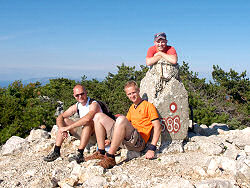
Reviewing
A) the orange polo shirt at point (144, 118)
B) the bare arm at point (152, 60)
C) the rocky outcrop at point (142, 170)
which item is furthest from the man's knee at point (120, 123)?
the bare arm at point (152, 60)

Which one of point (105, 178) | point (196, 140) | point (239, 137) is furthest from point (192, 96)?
point (105, 178)

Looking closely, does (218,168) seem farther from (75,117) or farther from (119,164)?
(75,117)

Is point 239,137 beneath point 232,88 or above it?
beneath

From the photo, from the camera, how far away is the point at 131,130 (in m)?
4.62

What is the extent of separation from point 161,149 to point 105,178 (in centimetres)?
168

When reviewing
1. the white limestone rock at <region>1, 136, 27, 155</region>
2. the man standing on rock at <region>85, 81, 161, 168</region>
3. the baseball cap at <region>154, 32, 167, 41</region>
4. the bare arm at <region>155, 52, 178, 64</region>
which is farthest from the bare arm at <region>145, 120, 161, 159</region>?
the white limestone rock at <region>1, 136, 27, 155</region>

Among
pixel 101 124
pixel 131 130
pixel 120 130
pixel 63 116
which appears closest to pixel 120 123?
pixel 120 130

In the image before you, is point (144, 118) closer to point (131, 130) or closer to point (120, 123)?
point (131, 130)

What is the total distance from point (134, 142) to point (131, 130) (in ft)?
0.95

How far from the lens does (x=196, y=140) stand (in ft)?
19.6

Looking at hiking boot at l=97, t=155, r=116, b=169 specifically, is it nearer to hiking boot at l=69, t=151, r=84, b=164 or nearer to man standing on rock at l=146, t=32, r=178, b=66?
hiking boot at l=69, t=151, r=84, b=164

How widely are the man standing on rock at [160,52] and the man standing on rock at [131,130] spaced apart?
49.0 inches

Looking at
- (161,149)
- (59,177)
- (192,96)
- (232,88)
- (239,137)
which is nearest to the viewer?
(59,177)

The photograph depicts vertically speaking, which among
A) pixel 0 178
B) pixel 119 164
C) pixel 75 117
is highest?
pixel 75 117
